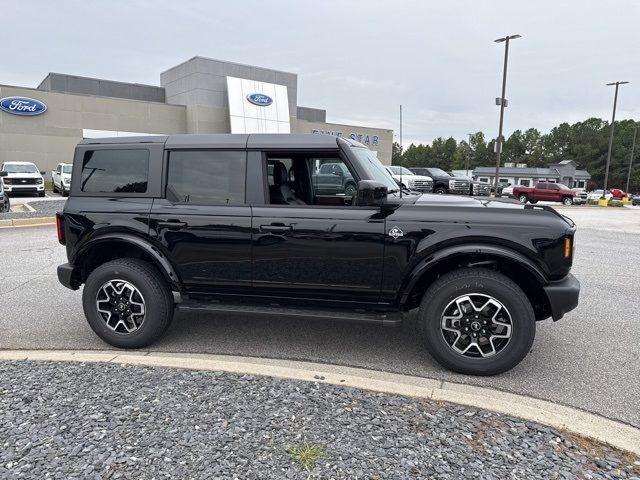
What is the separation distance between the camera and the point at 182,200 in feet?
12.8

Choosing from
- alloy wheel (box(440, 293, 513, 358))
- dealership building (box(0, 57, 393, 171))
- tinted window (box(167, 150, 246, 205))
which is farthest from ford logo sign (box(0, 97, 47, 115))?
alloy wheel (box(440, 293, 513, 358))

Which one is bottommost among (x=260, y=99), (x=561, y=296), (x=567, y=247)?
(x=561, y=296)

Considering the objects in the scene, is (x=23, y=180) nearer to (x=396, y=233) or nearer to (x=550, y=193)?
(x=396, y=233)

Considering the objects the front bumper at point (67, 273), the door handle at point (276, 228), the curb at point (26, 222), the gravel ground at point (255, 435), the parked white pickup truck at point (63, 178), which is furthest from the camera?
the parked white pickup truck at point (63, 178)

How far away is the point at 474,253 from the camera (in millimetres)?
3453

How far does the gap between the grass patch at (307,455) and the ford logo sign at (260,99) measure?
34.4 meters

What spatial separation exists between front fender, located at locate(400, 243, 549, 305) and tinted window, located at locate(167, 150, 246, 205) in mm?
1553

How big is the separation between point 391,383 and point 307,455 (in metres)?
1.05

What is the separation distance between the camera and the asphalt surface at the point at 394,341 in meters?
3.43

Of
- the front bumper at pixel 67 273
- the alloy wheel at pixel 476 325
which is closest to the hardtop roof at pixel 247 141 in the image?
the front bumper at pixel 67 273

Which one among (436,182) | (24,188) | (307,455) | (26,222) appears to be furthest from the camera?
(436,182)

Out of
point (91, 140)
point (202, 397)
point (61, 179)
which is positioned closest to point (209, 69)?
point (61, 179)

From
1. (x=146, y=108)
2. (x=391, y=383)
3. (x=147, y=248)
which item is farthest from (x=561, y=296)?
(x=146, y=108)

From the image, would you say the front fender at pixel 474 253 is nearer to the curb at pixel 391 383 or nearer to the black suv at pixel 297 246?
the black suv at pixel 297 246
